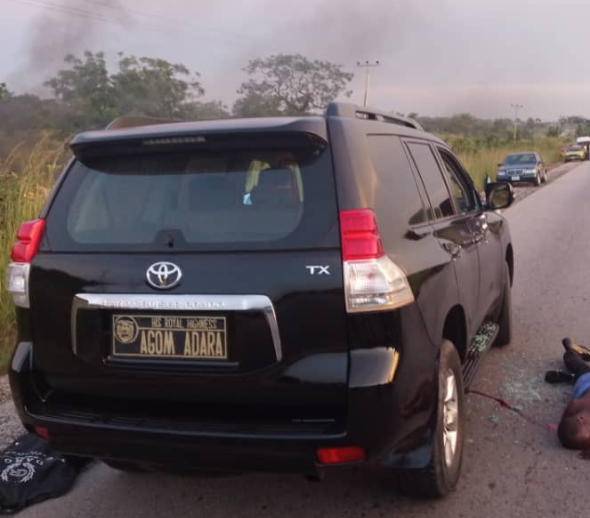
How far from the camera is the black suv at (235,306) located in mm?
2652

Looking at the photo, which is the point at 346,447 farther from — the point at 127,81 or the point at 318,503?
the point at 127,81

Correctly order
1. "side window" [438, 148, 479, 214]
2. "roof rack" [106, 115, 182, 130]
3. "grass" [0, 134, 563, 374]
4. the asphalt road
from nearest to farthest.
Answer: the asphalt road
"roof rack" [106, 115, 182, 130]
"side window" [438, 148, 479, 214]
"grass" [0, 134, 563, 374]

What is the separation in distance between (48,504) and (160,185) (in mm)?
1678

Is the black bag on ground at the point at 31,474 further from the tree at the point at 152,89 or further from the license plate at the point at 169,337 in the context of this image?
the tree at the point at 152,89

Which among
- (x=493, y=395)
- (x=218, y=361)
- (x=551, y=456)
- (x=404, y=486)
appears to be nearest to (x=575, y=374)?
(x=493, y=395)

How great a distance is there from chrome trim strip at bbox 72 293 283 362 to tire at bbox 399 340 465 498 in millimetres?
836

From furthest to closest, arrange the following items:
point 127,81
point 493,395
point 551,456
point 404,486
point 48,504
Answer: point 127,81
point 493,395
point 551,456
point 48,504
point 404,486

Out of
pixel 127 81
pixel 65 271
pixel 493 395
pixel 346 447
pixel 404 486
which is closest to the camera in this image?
pixel 346 447

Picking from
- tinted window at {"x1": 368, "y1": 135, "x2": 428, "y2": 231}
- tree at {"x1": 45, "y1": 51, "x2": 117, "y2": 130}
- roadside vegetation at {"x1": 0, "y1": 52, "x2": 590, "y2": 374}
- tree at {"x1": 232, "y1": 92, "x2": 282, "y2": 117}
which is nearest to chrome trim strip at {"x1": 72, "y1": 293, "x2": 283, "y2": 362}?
tinted window at {"x1": 368, "y1": 135, "x2": 428, "y2": 231}

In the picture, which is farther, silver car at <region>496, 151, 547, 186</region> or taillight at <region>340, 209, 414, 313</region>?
silver car at <region>496, 151, 547, 186</region>

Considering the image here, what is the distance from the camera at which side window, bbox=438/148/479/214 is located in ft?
15.0

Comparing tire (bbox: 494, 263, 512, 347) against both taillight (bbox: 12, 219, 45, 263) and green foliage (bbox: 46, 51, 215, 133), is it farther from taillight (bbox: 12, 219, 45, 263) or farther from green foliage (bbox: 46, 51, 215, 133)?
green foliage (bbox: 46, 51, 215, 133)

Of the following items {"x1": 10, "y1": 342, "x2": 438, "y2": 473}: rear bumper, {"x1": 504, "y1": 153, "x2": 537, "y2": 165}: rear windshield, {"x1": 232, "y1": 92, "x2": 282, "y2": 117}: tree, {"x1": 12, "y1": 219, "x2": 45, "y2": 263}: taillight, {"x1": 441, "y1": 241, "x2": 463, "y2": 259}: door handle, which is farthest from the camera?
{"x1": 504, "y1": 153, "x2": 537, "y2": 165}: rear windshield

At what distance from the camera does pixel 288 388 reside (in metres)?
2.66
